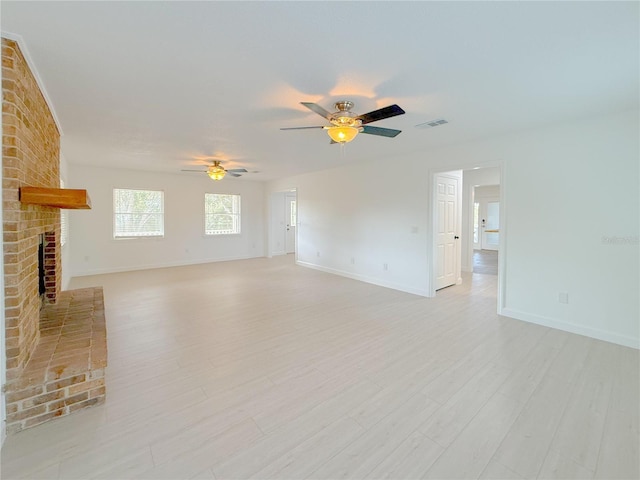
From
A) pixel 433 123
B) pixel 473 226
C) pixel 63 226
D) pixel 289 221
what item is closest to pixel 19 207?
pixel 433 123

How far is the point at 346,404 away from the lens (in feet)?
6.88

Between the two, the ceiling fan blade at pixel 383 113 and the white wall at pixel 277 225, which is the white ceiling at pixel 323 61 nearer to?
the ceiling fan blade at pixel 383 113

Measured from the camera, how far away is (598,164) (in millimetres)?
3223

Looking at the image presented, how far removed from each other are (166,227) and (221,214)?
1.53 m

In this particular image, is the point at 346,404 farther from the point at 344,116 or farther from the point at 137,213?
the point at 137,213

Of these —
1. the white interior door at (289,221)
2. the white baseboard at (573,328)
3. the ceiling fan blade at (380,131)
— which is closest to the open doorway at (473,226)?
the white baseboard at (573,328)

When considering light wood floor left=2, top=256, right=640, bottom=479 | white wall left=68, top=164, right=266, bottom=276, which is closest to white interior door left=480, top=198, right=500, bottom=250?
white wall left=68, top=164, right=266, bottom=276

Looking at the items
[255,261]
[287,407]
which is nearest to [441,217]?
[287,407]

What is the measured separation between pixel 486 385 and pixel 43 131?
14.4 feet

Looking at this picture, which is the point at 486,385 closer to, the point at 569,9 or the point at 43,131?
the point at 569,9

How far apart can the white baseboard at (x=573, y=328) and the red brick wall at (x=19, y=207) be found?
190 inches

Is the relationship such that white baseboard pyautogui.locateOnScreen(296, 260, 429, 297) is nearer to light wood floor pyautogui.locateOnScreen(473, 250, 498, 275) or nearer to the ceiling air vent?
the ceiling air vent

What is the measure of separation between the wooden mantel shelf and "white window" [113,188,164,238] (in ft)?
17.5

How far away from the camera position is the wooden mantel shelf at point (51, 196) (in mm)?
Result: 1920
